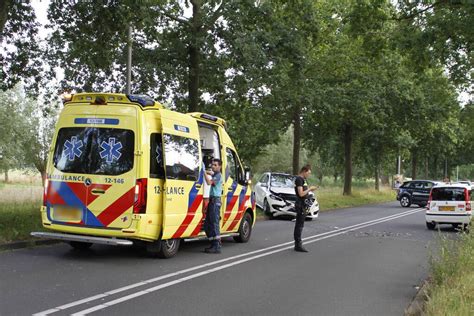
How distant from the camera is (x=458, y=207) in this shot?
57.0ft

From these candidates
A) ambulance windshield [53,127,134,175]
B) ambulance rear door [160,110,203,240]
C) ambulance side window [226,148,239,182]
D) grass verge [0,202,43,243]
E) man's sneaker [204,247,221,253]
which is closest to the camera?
ambulance windshield [53,127,134,175]

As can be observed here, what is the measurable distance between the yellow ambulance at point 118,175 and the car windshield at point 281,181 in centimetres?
1107

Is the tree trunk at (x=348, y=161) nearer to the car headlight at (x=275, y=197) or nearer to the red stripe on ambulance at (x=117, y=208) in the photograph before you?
the car headlight at (x=275, y=197)

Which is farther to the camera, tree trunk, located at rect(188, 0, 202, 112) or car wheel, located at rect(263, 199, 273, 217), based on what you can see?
car wheel, located at rect(263, 199, 273, 217)

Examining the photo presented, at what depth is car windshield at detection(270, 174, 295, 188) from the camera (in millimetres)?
20217

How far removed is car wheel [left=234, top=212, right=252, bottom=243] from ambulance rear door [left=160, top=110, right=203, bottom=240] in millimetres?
2439

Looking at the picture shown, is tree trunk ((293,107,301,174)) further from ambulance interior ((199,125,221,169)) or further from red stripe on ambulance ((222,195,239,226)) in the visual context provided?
ambulance interior ((199,125,221,169))

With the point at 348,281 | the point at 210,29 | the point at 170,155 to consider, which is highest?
the point at 210,29

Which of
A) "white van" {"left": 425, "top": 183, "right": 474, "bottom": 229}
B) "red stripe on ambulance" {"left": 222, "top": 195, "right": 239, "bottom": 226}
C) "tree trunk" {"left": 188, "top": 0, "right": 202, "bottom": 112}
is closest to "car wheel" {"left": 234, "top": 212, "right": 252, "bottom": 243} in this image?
"red stripe on ambulance" {"left": 222, "top": 195, "right": 239, "bottom": 226}

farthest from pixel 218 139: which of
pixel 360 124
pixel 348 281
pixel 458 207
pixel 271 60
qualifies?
pixel 360 124

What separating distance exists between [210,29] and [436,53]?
296 inches

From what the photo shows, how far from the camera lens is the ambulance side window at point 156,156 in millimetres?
8672

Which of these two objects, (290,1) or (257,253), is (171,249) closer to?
(257,253)

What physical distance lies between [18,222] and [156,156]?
415cm
